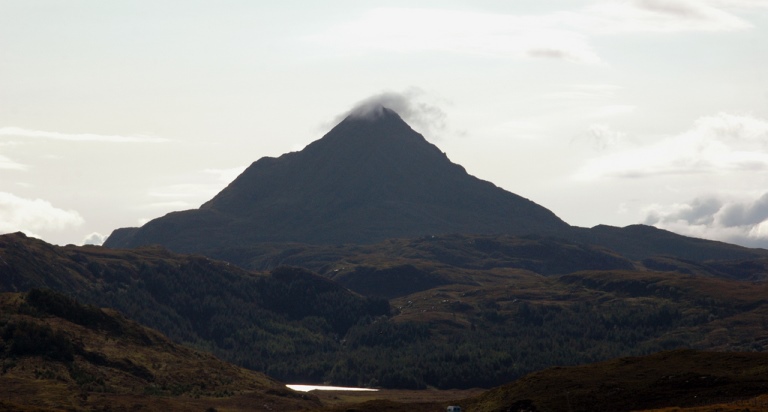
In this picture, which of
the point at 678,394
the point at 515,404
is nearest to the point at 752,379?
the point at 678,394

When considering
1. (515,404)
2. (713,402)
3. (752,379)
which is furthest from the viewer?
(515,404)

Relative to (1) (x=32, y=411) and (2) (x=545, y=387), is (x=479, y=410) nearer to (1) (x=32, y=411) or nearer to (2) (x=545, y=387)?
(2) (x=545, y=387)

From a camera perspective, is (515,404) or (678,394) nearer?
(678,394)

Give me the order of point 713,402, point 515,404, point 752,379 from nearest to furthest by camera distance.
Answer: point 713,402 < point 752,379 < point 515,404

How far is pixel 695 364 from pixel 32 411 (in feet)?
419

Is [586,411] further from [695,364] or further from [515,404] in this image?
[695,364]

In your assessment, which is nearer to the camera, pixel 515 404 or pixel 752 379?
pixel 752 379

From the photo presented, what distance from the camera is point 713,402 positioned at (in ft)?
538

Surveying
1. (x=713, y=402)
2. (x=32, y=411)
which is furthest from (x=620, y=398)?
(x=32, y=411)

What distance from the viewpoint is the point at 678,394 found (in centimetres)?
17588

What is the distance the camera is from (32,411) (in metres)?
184

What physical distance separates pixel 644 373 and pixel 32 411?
11767 cm

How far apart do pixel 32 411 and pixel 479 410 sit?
3376 inches

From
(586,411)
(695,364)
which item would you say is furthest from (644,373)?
(586,411)
